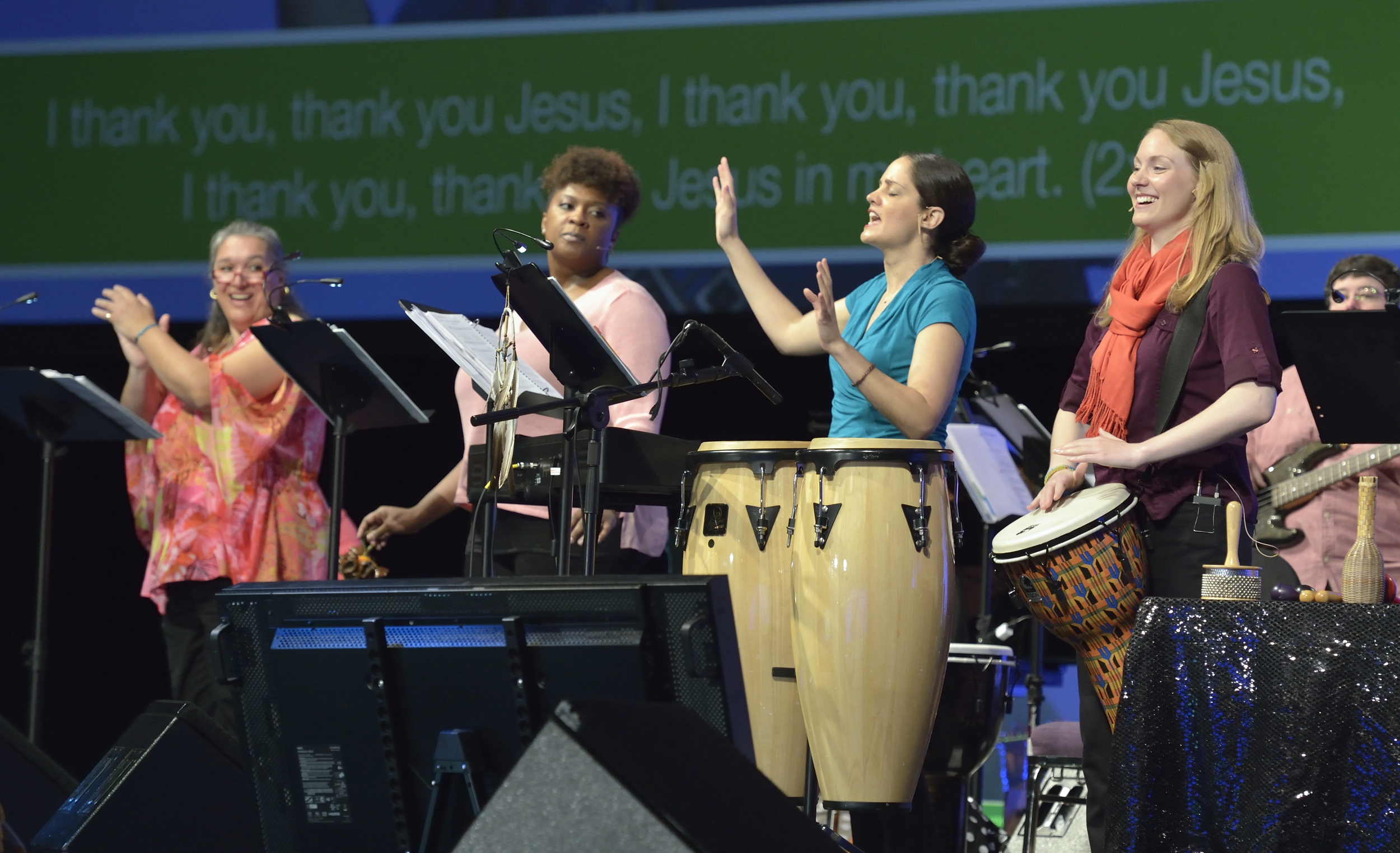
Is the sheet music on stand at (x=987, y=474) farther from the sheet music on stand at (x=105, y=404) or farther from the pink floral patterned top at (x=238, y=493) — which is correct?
the sheet music on stand at (x=105, y=404)

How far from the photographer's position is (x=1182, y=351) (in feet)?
8.68

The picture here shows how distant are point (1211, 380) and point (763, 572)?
89 cm

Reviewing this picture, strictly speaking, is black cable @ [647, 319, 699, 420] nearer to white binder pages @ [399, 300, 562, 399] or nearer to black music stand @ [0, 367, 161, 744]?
white binder pages @ [399, 300, 562, 399]

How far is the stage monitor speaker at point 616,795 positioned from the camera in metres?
1.40

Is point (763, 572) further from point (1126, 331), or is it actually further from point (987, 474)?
point (987, 474)

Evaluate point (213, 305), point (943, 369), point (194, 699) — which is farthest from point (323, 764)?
point (213, 305)

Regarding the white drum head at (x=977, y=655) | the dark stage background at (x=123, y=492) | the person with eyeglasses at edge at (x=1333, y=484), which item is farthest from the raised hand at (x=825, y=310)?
the dark stage background at (x=123, y=492)

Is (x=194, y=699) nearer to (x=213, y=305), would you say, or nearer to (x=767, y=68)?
(x=213, y=305)

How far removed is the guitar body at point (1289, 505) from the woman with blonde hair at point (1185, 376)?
1.55 meters

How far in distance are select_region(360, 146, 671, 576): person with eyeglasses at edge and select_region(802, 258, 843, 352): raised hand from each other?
2.00ft

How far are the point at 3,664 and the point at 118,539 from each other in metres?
0.72

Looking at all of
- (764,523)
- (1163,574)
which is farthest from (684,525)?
(1163,574)

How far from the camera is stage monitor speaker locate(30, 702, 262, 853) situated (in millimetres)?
2414

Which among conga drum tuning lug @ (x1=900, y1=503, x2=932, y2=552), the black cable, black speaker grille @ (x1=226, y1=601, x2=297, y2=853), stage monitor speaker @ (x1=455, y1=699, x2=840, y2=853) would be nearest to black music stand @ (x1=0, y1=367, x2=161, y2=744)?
the black cable
